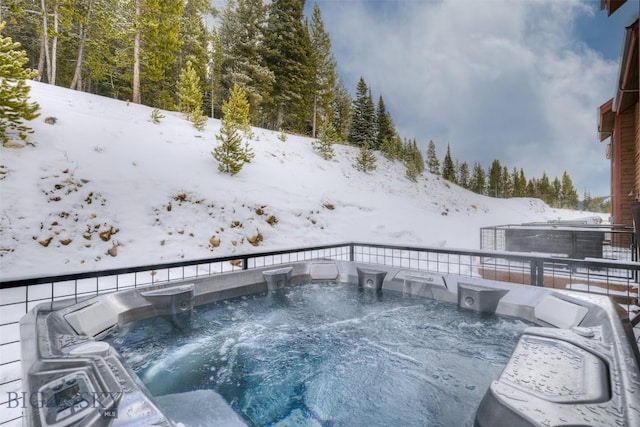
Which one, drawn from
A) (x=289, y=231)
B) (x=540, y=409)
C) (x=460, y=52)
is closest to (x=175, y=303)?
(x=540, y=409)

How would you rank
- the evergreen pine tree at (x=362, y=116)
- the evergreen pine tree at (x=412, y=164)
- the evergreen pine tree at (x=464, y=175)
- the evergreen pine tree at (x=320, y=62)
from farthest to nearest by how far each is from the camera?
the evergreen pine tree at (x=464, y=175), the evergreen pine tree at (x=362, y=116), the evergreen pine tree at (x=412, y=164), the evergreen pine tree at (x=320, y=62)

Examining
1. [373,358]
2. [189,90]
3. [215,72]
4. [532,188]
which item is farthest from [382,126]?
[532,188]

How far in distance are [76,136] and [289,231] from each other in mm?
5390

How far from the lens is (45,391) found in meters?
0.96

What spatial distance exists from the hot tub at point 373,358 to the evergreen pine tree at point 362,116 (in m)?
15.4

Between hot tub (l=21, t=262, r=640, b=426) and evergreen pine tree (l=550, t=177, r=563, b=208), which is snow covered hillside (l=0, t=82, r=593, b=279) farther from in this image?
evergreen pine tree (l=550, t=177, r=563, b=208)

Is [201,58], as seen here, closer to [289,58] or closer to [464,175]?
[289,58]

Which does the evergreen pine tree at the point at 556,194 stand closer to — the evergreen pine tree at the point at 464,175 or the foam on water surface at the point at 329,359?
the evergreen pine tree at the point at 464,175

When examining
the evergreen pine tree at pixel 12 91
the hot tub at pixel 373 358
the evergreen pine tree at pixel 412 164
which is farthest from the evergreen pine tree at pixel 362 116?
the hot tub at pixel 373 358

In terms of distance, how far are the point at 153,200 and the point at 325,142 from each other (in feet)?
26.6

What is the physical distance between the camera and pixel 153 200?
6047 mm

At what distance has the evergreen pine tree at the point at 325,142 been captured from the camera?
12.6 meters

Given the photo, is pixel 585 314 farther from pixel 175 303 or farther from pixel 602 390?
pixel 175 303

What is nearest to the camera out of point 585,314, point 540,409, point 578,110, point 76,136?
point 540,409
